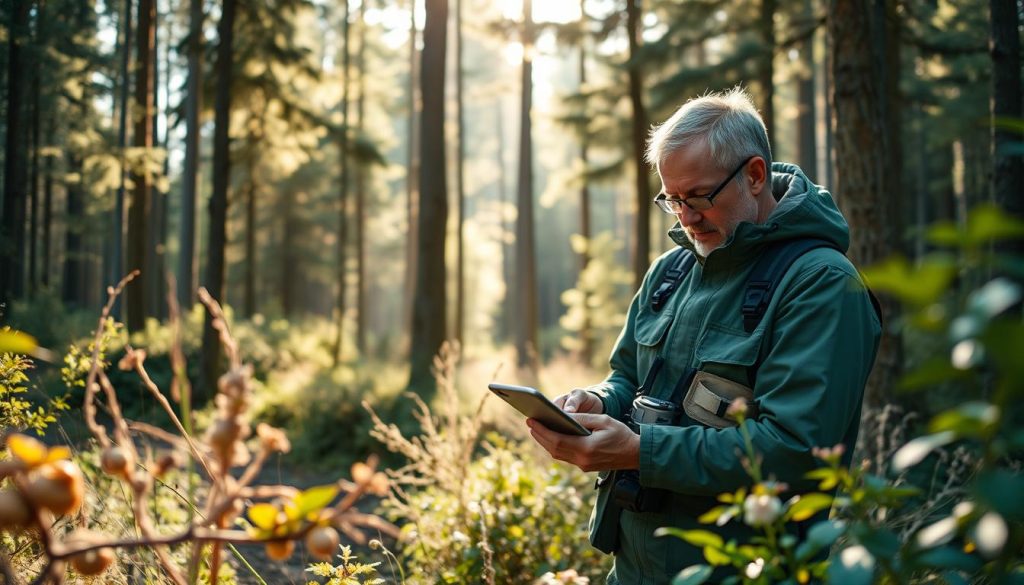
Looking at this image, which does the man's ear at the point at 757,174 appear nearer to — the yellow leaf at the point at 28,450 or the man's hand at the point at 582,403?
the man's hand at the point at 582,403

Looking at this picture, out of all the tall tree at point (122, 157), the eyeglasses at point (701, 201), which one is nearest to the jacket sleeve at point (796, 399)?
the eyeglasses at point (701, 201)

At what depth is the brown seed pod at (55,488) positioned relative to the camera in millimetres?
1016

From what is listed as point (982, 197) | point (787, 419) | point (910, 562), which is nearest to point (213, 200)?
point (787, 419)

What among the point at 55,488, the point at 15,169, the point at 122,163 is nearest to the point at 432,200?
the point at 122,163

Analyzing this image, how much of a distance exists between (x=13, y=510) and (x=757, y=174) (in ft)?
6.92

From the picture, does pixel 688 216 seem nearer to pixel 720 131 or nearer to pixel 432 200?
pixel 720 131

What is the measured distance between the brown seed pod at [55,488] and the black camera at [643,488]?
1.56 metres

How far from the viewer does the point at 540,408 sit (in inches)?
85.0

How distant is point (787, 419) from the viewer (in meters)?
1.93

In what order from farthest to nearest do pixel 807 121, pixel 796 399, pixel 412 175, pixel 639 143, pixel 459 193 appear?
pixel 412 175 → pixel 459 193 → pixel 807 121 → pixel 639 143 → pixel 796 399

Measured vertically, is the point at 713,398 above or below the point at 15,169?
below

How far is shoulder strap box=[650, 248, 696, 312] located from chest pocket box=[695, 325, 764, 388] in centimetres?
34

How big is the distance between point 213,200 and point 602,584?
9.46 meters

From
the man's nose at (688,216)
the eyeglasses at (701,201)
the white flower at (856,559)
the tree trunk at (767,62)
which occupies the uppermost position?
the tree trunk at (767,62)
